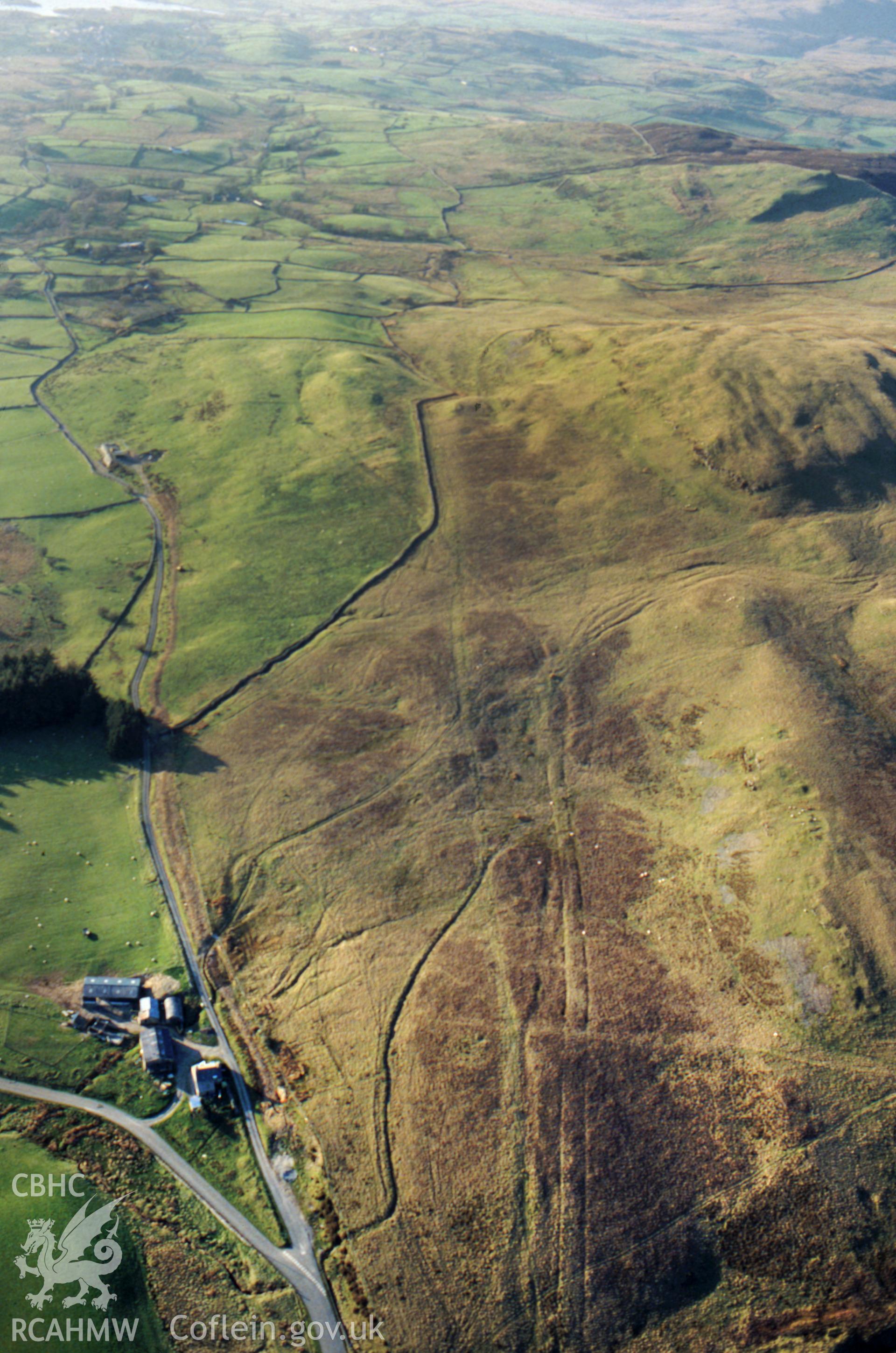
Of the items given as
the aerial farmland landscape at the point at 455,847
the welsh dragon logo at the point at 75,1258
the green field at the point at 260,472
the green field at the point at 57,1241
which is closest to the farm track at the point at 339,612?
the aerial farmland landscape at the point at 455,847

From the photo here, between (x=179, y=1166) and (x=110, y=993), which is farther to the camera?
(x=110, y=993)

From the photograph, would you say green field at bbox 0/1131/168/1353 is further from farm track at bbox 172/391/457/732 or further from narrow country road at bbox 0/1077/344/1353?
farm track at bbox 172/391/457/732

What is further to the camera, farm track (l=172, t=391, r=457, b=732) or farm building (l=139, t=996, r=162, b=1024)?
farm track (l=172, t=391, r=457, b=732)

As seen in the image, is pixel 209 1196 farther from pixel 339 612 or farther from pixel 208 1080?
pixel 339 612

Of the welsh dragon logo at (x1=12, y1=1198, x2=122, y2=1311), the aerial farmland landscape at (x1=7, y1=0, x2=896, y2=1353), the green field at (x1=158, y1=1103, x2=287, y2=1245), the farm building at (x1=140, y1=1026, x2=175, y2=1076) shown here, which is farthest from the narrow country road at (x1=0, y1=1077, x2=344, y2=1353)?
the welsh dragon logo at (x1=12, y1=1198, x2=122, y2=1311)

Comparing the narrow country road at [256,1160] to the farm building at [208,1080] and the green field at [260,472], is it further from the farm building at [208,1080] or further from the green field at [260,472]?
the green field at [260,472]

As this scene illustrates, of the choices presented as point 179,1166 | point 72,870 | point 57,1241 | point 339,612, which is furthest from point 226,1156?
point 339,612
